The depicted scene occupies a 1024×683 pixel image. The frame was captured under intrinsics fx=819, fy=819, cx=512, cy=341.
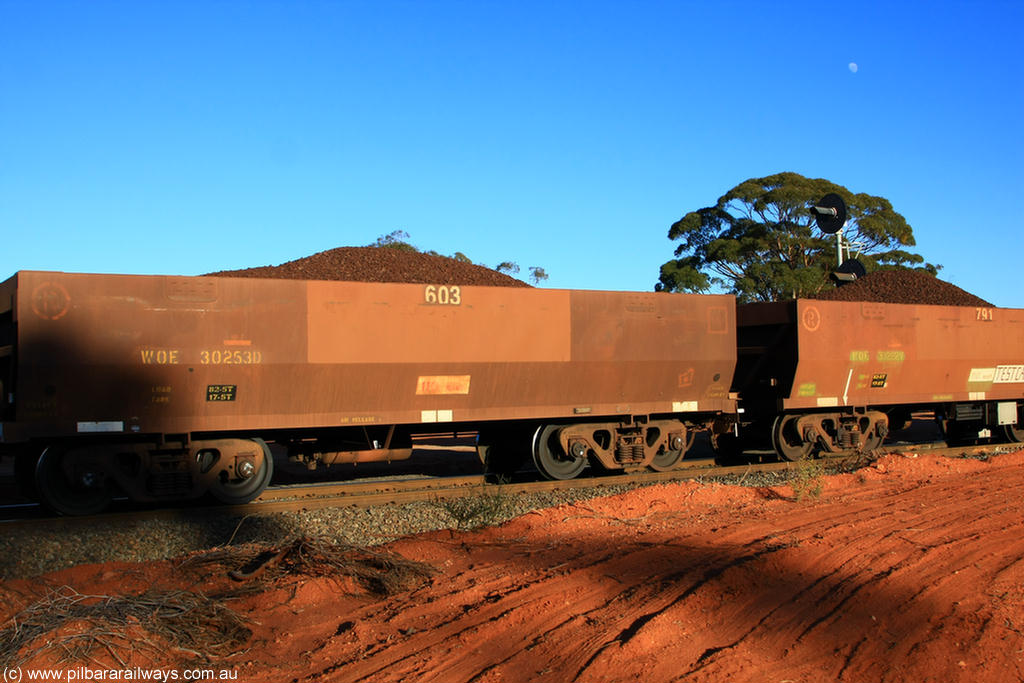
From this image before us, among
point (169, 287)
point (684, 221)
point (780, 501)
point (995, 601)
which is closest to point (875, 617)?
point (995, 601)

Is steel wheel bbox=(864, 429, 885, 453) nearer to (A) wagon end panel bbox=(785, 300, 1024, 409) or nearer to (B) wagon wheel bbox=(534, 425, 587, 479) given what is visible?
(A) wagon end panel bbox=(785, 300, 1024, 409)

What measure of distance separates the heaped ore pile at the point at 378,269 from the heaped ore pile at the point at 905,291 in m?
13.6

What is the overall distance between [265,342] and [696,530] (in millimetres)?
5845

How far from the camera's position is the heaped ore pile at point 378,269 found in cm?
3075

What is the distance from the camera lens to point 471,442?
20781 mm

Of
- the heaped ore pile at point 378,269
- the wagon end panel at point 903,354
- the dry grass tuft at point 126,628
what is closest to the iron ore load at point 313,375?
the wagon end panel at point 903,354

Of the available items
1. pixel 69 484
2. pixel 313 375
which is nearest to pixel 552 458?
pixel 313 375

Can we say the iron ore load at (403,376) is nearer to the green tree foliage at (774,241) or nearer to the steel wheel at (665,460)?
the steel wheel at (665,460)

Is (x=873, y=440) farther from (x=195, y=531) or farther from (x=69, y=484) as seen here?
(x=69, y=484)

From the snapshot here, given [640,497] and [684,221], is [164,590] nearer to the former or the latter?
[640,497]

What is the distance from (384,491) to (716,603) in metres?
6.57

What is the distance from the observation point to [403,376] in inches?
447

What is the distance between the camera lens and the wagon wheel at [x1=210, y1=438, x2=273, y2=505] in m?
10.7

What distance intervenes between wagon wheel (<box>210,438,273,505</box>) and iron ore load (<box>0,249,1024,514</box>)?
1.0 inches
